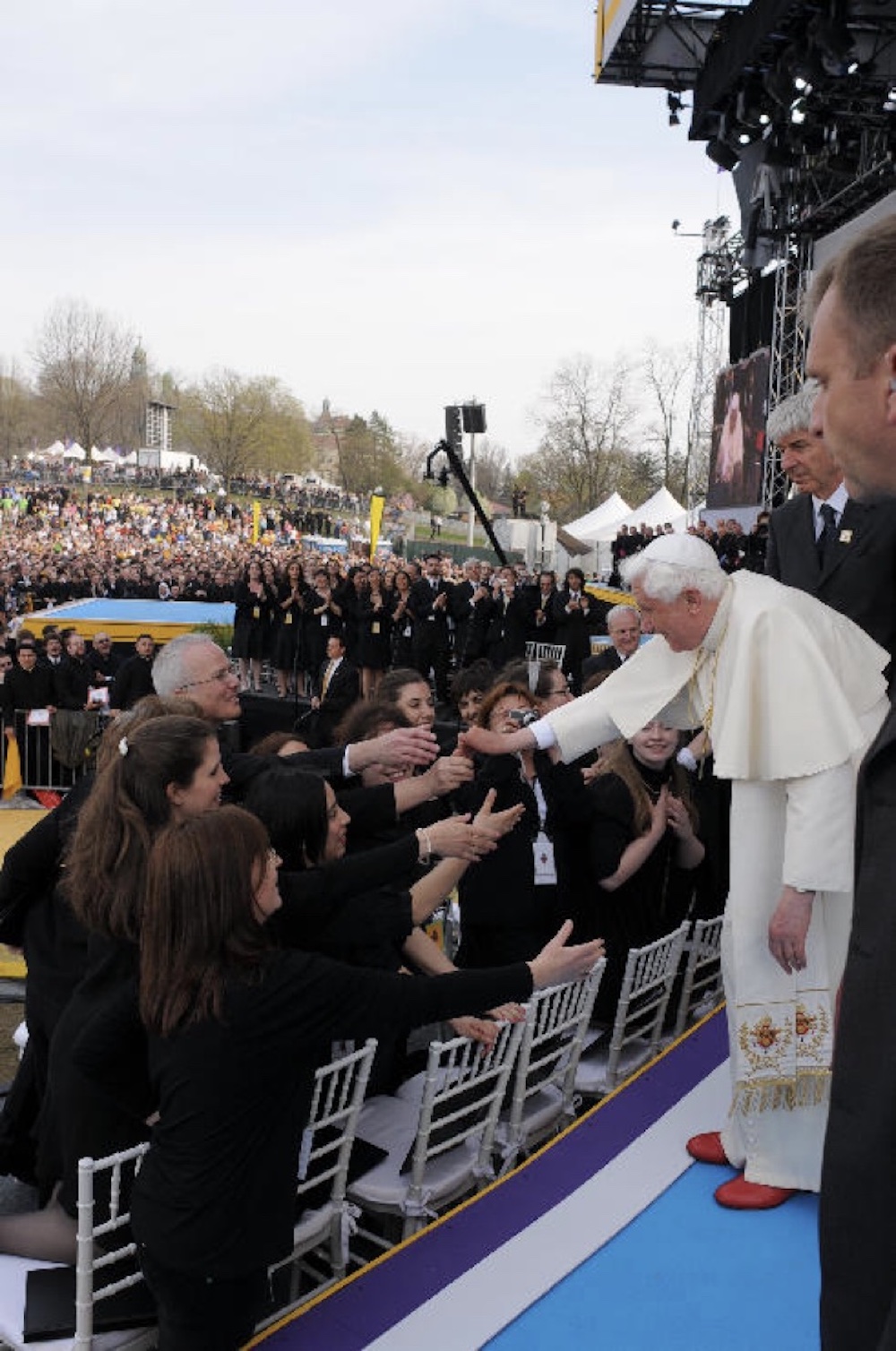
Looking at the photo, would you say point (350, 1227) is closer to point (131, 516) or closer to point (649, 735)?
point (649, 735)

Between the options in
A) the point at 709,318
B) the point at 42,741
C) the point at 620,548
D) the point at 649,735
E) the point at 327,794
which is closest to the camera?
the point at 327,794

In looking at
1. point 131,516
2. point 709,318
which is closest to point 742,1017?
point 709,318

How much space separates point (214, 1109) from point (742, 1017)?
1.41 metres

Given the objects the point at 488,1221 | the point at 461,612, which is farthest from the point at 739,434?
the point at 488,1221

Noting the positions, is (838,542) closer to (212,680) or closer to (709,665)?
(709,665)

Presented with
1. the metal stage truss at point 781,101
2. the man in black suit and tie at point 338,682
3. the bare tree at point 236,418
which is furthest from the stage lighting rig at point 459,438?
the bare tree at point 236,418

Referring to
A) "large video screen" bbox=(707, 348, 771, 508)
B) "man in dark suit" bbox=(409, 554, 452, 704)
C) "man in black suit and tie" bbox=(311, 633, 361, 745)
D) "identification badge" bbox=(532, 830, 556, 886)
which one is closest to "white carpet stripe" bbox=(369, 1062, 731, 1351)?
"identification badge" bbox=(532, 830, 556, 886)

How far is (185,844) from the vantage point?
2340 millimetres

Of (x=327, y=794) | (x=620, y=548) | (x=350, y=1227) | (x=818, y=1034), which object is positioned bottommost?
(x=350, y=1227)

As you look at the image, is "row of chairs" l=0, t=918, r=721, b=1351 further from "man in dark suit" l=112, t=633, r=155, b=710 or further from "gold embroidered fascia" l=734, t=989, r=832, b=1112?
"man in dark suit" l=112, t=633, r=155, b=710

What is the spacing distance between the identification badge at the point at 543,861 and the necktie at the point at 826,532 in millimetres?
1367

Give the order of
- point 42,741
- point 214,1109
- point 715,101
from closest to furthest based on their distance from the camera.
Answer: point 214,1109
point 42,741
point 715,101

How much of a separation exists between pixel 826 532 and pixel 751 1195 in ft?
6.33

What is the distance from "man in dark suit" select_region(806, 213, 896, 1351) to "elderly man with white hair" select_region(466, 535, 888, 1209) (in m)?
1.65
